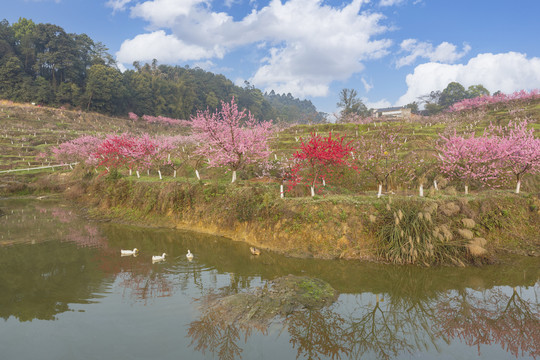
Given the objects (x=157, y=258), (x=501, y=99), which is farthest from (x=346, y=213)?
(x=501, y=99)

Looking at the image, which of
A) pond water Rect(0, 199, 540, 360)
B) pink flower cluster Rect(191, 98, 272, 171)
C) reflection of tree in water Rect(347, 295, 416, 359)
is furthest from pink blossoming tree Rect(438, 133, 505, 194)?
pink flower cluster Rect(191, 98, 272, 171)

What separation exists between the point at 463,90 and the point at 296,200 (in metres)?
111

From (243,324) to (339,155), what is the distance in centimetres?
1072

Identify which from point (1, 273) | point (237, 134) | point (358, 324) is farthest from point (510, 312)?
point (1, 273)

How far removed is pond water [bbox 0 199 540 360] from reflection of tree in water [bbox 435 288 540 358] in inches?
1.3

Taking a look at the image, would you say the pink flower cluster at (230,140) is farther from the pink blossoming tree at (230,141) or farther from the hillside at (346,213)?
the hillside at (346,213)

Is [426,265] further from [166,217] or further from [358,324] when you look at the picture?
[166,217]

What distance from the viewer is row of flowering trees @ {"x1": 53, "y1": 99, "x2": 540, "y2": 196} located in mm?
15648

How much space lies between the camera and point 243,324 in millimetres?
7625

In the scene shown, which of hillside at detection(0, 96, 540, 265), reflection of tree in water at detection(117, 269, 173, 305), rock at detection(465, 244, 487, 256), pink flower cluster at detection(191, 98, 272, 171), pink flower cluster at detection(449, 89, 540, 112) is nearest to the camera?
reflection of tree in water at detection(117, 269, 173, 305)

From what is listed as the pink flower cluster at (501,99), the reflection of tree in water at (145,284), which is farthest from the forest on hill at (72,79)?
the reflection of tree in water at (145,284)

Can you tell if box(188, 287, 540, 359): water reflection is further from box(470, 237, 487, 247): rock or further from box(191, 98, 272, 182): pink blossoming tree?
box(191, 98, 272, 182): pink blossoming tree

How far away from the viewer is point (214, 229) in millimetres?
16766

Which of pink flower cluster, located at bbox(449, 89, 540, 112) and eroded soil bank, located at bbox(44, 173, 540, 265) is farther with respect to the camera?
pink flower cluster, located at bbox(449, 89, 540, 112)
